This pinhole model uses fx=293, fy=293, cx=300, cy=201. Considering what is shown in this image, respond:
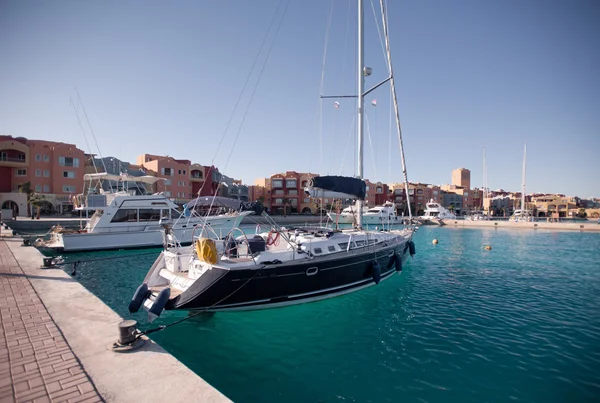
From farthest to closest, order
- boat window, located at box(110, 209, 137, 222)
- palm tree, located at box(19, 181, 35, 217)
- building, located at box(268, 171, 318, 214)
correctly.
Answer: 1. building, located at box(268, 171, 318, 214)
2. palm tree, located at box(19, 181, 35, 217)
3. boat window, located at box(110, 209, 137, 222)

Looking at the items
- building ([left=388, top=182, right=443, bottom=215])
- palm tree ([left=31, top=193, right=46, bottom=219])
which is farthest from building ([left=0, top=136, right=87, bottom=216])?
building ([left=388, top=182, right=443, bottom=215])

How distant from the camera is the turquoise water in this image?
5805 millimetres

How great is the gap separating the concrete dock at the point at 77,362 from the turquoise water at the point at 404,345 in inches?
67.9

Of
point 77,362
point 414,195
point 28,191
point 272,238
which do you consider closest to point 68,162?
point 28,191

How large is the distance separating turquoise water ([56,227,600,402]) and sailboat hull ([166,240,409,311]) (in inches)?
26.9

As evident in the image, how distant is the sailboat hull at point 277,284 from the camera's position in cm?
736

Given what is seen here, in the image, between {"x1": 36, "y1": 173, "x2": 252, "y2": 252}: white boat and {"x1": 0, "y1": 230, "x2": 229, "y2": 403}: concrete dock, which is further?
{"x1": 36, "y1": 173, "x2": 252, "y2": 252}: white boat

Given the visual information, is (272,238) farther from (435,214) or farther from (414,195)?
(414,195)

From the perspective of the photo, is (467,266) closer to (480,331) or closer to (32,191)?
(480,331)

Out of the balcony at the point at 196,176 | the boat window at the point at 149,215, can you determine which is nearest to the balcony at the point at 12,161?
the balcony at the point at 196,176

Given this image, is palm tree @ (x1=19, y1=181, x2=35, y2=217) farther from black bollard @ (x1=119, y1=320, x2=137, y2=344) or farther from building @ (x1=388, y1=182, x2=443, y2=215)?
building @ (x1=388, y1=182, x2=443, y2=215)

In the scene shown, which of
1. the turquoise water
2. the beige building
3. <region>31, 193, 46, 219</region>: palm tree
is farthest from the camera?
the beige building

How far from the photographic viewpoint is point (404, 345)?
7566 millimetres

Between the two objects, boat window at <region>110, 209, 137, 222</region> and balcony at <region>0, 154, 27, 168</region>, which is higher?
balcony at <region>0, 154, 27, 168</region>
